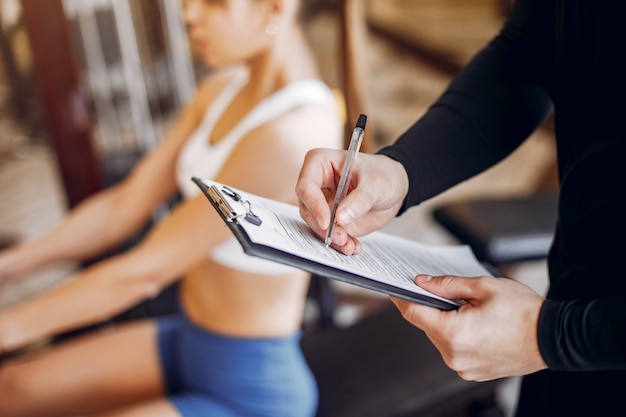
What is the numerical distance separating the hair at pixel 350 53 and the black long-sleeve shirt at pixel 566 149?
0.68 feet

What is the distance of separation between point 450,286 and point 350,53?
1.88 feet

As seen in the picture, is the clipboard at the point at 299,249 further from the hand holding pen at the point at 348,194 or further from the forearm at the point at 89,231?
the forearm at the point at 89,231

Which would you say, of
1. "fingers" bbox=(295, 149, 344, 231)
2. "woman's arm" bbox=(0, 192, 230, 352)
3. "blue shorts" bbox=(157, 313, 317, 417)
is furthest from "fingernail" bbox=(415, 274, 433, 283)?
"blue shorts" bbox=(157, 313, 317, 417)

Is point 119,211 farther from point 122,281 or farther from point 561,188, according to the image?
point 561,188

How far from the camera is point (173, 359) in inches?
47.8

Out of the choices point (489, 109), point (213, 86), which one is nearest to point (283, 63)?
point (213, 86)

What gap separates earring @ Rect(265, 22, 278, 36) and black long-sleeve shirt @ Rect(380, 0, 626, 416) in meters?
0.37

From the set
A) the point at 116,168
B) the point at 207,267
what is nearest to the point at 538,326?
the point at 207,267

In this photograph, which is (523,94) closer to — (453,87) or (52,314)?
(453,87)

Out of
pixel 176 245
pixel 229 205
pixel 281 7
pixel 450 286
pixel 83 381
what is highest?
pixel 281 7

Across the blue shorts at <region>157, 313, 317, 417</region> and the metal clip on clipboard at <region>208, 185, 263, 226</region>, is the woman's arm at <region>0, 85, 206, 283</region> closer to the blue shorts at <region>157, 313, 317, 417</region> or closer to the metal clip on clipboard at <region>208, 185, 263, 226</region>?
the blue shorts at <region>157, 313, 317, 417</region>

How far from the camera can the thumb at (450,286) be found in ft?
1.86

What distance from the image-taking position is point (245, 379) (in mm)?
1073

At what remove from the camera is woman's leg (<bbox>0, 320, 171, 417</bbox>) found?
1168 mm
